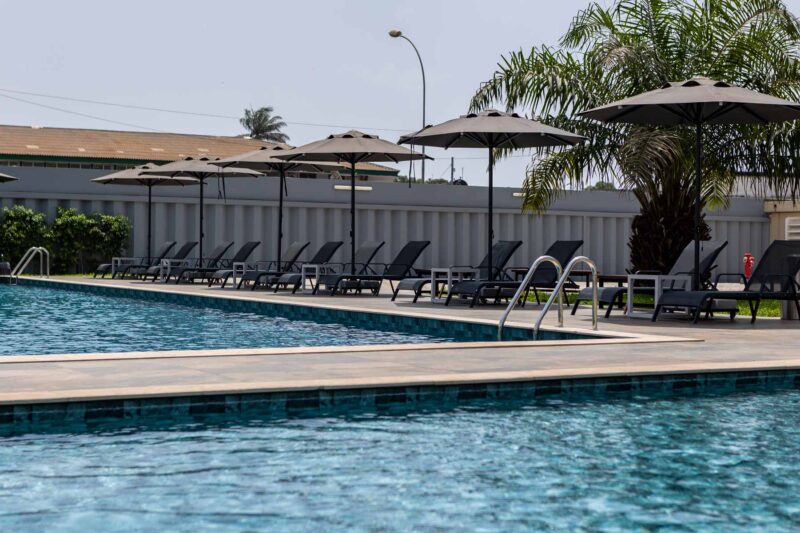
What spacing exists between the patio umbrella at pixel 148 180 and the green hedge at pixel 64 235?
0.78m

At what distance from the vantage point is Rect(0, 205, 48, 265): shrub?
22.9 meters

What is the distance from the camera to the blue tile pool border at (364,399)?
522cm

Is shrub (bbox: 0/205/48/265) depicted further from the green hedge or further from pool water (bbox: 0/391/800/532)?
pool water (bbox: 0/391/800/532)

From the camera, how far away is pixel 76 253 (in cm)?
2380

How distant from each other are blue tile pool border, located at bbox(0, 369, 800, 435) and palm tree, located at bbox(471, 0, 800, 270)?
→ 8.02m

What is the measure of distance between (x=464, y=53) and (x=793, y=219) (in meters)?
8.23

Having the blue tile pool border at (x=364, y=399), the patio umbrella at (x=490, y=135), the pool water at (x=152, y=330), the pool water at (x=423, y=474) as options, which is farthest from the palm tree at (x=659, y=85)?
the pool water at (x=423, y=474)

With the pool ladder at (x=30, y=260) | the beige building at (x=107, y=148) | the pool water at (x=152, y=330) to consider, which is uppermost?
the beige building at (x=107, y=148)

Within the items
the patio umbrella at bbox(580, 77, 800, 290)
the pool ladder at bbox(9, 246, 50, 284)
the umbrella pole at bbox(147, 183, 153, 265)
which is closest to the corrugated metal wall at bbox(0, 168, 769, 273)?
the umbrella pole at bbox(147, 183, 153, 265)

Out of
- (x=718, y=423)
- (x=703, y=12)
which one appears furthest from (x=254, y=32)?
(x=718, y=423)

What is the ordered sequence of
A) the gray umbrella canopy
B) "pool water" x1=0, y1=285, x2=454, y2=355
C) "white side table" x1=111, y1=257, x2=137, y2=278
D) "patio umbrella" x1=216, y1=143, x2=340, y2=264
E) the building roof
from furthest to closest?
1. the building roof
2. "white side table" x1=111, y1=257, x2=137, y2=278
3. "patio umbrella" x1=216, y1=143, x2=340, y2=264
4. the gray umbrella canopy
5. "pool water" x1=0, y1=285, x2=454, y2=355

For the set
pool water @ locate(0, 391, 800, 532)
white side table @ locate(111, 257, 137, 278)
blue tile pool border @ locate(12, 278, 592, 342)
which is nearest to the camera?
pool water @ locate(0, 391, 800, 532)

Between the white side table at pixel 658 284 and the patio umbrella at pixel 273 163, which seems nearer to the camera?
the white side table at pixel 658 284

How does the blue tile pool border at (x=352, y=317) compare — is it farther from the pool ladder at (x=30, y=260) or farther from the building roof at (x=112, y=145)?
the building roof at (x=112, y=145)
